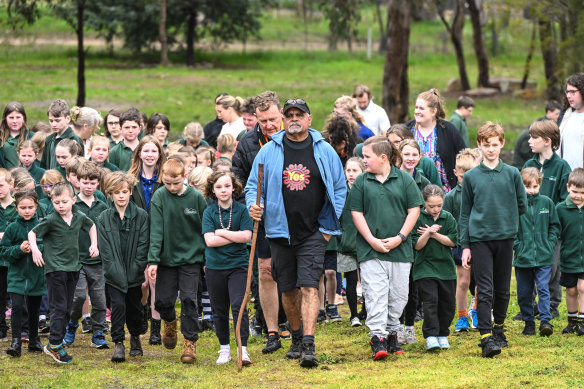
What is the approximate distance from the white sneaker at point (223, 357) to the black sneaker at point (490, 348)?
231 centimetres

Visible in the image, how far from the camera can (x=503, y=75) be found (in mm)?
46938

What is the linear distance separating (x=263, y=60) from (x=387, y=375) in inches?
1605

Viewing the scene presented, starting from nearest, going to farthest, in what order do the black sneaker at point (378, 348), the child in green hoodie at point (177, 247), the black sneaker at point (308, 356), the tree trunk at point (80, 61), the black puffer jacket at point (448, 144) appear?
the black sneaker at point (308, 356)
the black sneaker at point (378, 348)
the child in green hoodie at point (177, 247)
the black puffer jacket at point (448, 144)
the tree trunk at point (80, 61)

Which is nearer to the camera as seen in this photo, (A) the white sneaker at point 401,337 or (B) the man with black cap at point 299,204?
(B) the man with black cap at point 299,204

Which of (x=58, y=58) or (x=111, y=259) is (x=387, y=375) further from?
(x=58, y=58)

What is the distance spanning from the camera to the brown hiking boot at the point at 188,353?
8.44m

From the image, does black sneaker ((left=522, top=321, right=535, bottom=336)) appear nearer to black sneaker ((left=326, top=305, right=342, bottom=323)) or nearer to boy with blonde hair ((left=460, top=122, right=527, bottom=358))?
boy with blonde hair ((left=460, top=122, right=527, bottom=358))

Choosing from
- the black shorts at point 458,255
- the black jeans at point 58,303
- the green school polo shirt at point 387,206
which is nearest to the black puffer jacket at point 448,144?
the black shorts at point 458,255

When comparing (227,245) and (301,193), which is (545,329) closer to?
(301,193)

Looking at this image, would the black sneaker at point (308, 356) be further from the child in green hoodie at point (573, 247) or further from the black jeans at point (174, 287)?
the child in green hoodie at point (573, 247)

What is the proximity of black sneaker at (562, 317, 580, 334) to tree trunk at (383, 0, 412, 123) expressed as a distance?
15.4 meters

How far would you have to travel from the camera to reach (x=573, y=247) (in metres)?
9.59

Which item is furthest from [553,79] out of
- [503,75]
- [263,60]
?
[263,60]

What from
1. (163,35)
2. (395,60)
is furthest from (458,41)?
(163,35)
